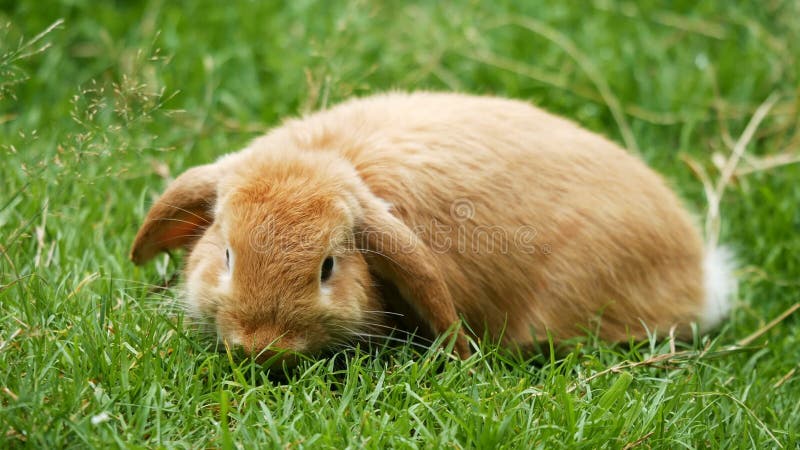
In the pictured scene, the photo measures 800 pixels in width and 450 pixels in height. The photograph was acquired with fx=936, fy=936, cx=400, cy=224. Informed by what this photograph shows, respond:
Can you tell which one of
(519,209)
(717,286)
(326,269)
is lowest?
(717,286)

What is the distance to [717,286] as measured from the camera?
4.69 m

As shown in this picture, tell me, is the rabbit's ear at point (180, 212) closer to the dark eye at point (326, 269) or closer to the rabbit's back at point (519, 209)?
the rabbit's back at point (519, 209)

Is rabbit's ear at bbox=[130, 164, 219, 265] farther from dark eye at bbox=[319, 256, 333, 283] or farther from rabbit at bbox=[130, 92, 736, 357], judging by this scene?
dark eye at bbox=[319, 256, 333, 283]

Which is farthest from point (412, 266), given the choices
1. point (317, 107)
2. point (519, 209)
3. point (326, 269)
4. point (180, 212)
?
point (317, 107)

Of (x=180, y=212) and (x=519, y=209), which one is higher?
(x=519, y=209)

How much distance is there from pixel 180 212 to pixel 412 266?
1.03 meters

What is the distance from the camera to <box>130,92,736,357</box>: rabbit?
3369mm

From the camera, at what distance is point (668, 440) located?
3.21 meters

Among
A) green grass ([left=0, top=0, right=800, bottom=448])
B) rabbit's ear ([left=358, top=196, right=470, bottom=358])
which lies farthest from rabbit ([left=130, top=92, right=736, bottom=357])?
green grass ([left=0, top=0, right=800, bottom=448])

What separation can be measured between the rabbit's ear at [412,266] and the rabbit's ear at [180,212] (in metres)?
0.67

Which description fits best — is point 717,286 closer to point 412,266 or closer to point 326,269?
point 412,266

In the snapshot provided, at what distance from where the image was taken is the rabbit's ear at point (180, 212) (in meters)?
3.76

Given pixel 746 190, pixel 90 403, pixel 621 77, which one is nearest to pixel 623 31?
pixel 621 77

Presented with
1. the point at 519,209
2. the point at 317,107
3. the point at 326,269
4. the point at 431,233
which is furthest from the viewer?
the point at 317,107
